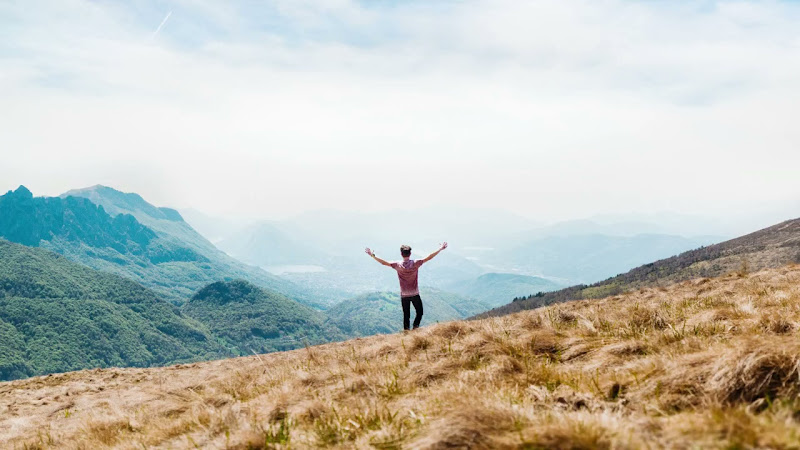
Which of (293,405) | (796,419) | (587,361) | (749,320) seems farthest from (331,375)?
(749,320)

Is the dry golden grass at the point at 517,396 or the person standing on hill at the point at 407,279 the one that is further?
the person standing on hill at the point at 407,279

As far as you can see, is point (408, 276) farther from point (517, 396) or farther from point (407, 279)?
point (517, 396)

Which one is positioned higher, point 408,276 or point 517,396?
point 408,276

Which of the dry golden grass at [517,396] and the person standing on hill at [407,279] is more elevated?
the person standing on hill at [407,279]

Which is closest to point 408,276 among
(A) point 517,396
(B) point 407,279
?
(B) point 407,279

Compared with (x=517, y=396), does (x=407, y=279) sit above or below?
above

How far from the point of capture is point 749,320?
7.06 m

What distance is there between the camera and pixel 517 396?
16.2 ft

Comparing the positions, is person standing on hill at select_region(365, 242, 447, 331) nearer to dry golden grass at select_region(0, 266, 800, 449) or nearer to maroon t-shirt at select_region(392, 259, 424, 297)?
maroon t-shirt at select_region(392, 259, 424, 297)

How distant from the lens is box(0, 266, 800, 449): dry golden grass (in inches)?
138

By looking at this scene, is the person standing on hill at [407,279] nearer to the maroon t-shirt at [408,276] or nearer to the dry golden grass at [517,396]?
the maroon t-shirt at [408,276]

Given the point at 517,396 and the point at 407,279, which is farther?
the point at 407,279

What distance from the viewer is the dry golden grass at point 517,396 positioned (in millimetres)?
3500

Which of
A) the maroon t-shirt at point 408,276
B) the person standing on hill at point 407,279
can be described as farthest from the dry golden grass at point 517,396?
the maroon t-shirt at point 408,276
